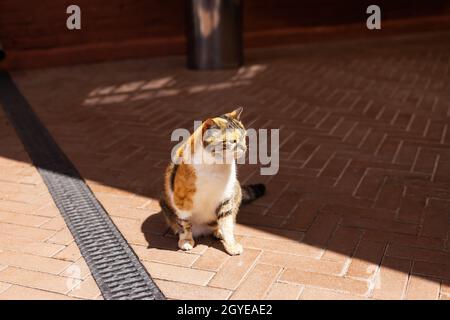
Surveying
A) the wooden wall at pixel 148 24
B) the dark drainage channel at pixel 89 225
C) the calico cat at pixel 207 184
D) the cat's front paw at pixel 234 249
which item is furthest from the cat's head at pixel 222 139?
the wooden wall at pixel 148 24

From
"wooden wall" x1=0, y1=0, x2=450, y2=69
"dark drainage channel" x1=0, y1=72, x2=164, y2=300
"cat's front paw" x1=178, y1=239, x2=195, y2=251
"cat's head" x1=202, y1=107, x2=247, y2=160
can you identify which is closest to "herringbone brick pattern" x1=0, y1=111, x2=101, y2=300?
"dark drainage channel" x1=0, y1=72, x2=164, y2=300

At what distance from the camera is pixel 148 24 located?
8.00 metres

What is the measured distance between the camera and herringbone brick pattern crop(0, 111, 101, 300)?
8.25ft

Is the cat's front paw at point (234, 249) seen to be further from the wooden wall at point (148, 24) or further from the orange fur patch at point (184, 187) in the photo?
the wooden wall at point (148, 24)

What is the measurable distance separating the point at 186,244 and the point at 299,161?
1588 mm

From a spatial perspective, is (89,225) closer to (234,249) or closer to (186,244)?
(186,244)

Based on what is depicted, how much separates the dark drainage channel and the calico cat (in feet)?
1.10

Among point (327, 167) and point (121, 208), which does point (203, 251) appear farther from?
point (327, 167)

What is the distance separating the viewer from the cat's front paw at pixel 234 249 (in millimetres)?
2824

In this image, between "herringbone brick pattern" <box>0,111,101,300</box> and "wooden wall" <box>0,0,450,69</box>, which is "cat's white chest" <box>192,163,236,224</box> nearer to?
"herringbone brick pattern" <box>0,111,101,300</box>

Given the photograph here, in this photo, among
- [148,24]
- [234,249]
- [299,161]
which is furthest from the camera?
[148,24]

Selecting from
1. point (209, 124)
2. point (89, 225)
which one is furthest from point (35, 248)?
point (209, 124)

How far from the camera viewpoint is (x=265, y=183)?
378 centimetres
